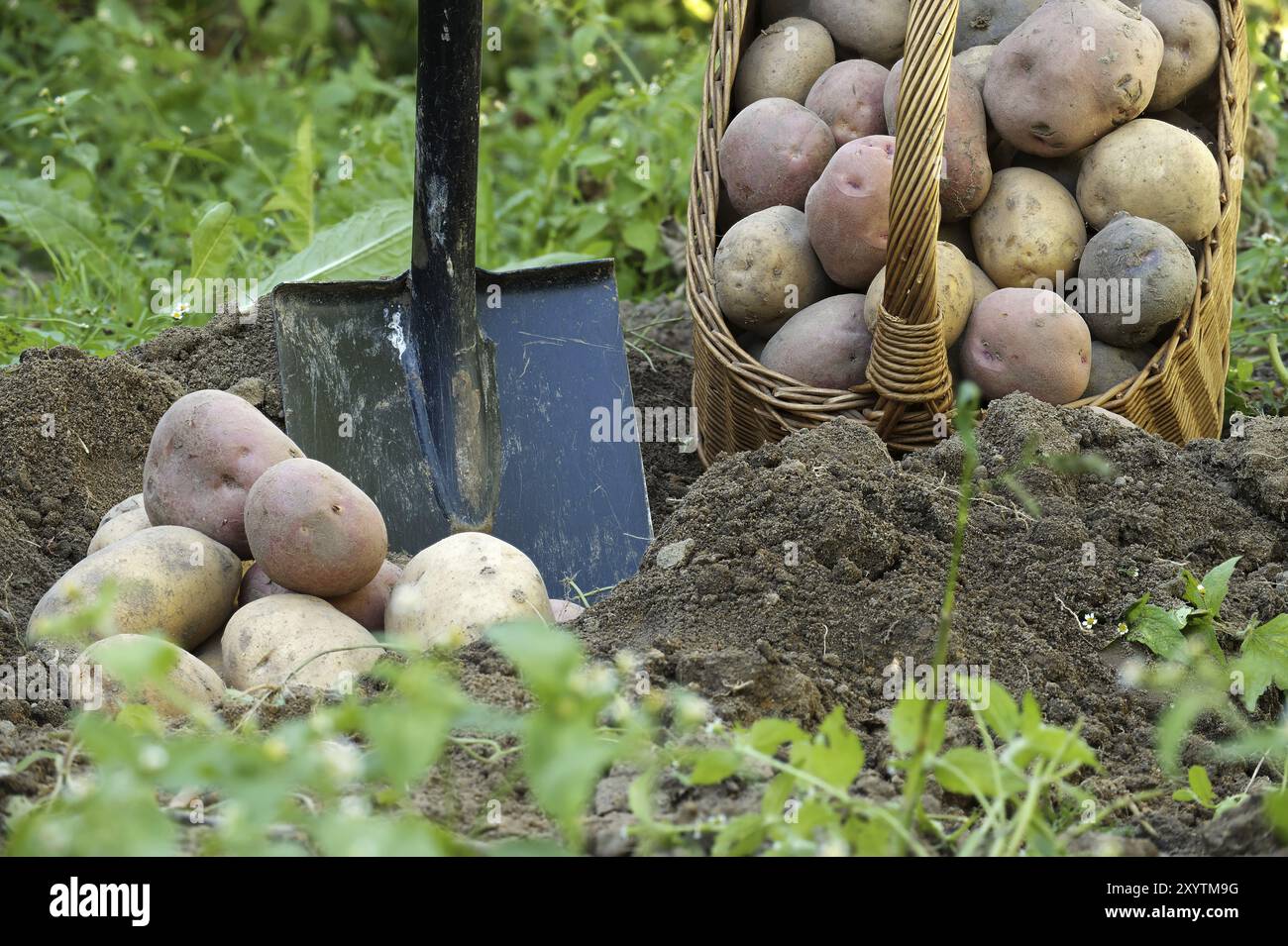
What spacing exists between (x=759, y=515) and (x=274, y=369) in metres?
1.24

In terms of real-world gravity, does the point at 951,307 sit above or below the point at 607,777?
above

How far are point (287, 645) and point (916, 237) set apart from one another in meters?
1.12

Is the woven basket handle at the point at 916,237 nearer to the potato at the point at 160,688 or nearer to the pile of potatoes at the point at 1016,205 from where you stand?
the pile of potatoes at the point at 1016,205

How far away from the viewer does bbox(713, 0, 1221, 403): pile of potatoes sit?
91.1 inches

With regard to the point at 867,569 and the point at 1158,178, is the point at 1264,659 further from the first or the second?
the point at 1158,178

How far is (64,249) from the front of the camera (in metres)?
3.56

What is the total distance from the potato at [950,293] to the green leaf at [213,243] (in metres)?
1.58

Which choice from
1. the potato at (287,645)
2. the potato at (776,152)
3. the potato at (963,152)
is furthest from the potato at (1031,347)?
the potato at (287,645)

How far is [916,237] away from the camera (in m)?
2.03

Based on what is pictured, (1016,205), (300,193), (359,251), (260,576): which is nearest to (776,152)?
(1016,205)

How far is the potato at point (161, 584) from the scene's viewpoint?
170 cm

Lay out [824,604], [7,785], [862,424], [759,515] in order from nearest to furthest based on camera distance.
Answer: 1. [7,785]
2. [824,604]
3. [759,515]
4. [862,424]
